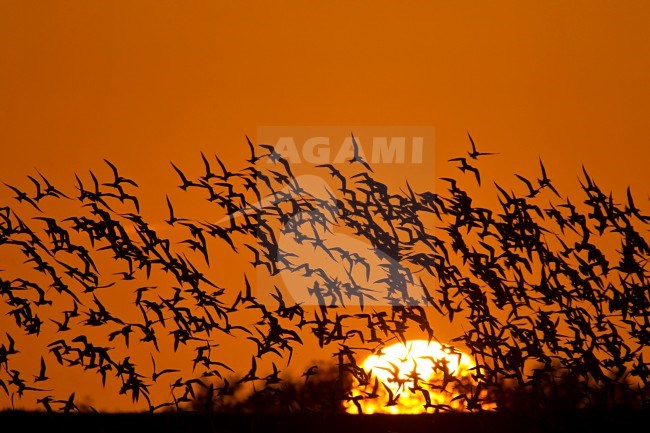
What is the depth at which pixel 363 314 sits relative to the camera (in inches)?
211

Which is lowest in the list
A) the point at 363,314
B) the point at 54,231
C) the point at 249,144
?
the point at 363,314

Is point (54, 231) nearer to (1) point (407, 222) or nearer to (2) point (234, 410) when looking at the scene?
(2) point (234, 410)

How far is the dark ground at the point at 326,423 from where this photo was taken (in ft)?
17.4

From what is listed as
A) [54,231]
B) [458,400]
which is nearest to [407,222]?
[458,400]

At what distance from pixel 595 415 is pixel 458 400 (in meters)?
0.93

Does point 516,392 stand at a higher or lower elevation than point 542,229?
lower

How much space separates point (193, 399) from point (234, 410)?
13.5 inches

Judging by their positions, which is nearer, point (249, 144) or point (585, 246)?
point (249, 144)

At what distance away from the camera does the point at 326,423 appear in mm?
5355

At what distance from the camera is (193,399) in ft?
17.1

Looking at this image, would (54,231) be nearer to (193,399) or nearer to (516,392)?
(193,399)

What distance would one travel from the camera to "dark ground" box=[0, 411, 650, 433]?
17.4ft

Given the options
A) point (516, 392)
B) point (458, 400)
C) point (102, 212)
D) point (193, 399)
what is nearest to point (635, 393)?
point (516, 392)

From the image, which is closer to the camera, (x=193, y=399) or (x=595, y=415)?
(x=193, y=399)
